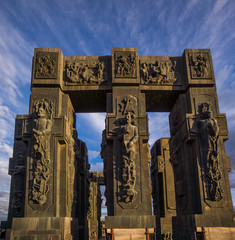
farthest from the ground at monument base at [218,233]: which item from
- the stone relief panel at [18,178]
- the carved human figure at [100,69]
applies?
the stone relief panel at [18,178]

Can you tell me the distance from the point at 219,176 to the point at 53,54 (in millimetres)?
9301

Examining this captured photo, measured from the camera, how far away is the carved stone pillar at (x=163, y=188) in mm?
17219

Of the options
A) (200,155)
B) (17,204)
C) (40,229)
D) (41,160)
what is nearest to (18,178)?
(17,204)

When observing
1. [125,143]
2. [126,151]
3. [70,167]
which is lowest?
[70,167]

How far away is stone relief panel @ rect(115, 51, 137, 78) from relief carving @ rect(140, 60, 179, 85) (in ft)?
1.66

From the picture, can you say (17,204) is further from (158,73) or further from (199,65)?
(199,65)

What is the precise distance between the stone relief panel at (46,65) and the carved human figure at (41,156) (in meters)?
1.69

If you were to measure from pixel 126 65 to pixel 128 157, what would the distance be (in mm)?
4421

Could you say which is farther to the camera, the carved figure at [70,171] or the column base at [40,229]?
the carved figure at [70,171]

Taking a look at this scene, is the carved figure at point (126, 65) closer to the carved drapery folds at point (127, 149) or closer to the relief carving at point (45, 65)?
the carved drapery folds at point (127, 149)

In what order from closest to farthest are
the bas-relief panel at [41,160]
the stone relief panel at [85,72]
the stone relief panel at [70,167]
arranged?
the bas-relief panel at [41,160]
the stone relief panel at [70,167]
the stone relief panel at [85,72]

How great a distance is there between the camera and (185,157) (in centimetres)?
1209

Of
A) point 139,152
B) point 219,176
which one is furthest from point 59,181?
point 219,176

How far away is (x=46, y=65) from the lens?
41.4 ft
